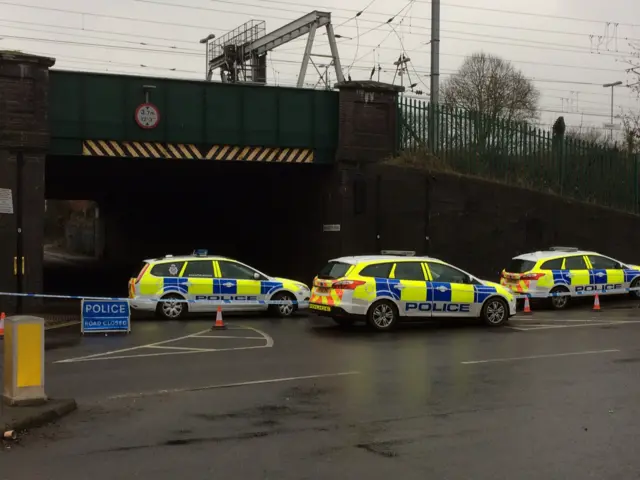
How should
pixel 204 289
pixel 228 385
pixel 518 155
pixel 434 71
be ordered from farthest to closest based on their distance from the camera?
pixel 518 155 < pixel 434 71 < pixel 204 289 < pixel 228 385

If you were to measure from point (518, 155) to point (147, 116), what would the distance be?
487 inches

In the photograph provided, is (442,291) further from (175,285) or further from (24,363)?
(24,363)

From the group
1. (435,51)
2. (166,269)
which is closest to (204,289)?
(166,269)

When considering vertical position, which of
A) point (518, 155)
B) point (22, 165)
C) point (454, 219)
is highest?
point (518, 155)

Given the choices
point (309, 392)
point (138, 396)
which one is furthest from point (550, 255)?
point (138, 396)

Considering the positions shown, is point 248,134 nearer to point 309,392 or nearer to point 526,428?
point 309,392

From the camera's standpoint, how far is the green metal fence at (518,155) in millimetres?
23922

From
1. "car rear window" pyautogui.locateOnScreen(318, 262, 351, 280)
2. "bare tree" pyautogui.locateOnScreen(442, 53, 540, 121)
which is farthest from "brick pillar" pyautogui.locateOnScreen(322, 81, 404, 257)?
"bare tree" pyautogui.locateOnScreen(442, 53, 540, 121)

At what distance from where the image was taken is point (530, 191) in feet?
79.7

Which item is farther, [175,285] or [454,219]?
[454,219]

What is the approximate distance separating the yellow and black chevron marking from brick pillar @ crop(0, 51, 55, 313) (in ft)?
5.36

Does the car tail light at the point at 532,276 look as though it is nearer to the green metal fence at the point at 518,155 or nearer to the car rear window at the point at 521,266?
the car rear window at the point at 521,266

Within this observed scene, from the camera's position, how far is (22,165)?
62.5 feet

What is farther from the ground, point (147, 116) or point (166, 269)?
point (147, 116)
